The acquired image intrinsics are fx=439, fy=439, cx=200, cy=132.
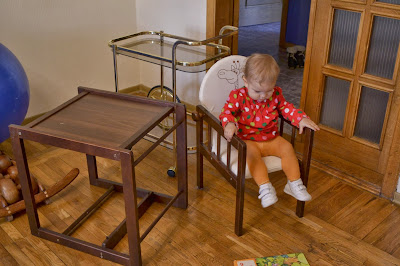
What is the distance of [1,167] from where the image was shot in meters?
2.32

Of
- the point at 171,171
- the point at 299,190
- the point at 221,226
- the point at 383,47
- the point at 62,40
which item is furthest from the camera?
the point at 62,40

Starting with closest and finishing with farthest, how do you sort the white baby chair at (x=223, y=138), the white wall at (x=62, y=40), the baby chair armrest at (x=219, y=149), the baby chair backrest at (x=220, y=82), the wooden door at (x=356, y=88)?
the baby chair armrest at (x=219, y=149) < the white baby chair at (x=223, y=138) < the baby chair backrest at (x=220, y=82) < the wooden door at (x=356, y=88) < the white wall at (x=62, y=40)

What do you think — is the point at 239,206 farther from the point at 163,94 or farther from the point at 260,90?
the point at 163,94

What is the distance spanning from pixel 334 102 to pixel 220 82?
77cm

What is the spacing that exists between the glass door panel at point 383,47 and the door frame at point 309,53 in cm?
12

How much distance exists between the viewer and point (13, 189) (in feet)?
7.08

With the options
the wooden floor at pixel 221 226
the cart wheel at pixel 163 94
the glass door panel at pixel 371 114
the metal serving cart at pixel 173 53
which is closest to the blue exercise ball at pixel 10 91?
the wooden floor at pixel 221 226

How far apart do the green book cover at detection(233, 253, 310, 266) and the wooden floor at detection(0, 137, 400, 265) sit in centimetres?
4

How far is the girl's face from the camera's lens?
1.89 meters

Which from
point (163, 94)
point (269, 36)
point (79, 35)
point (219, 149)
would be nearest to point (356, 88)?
point (219, 149)

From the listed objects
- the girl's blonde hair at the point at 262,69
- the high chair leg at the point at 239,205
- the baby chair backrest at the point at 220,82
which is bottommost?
the high chair leg at the point at 239,205

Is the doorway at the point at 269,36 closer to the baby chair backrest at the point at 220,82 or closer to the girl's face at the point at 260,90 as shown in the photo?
the baby chair backrest at the point at 220,82

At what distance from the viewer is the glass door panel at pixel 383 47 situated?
2.17m

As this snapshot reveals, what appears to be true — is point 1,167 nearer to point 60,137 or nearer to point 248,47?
point 60,137
